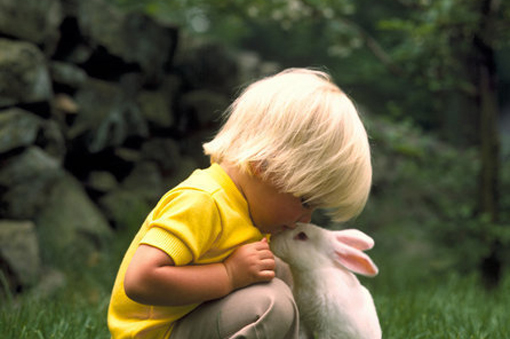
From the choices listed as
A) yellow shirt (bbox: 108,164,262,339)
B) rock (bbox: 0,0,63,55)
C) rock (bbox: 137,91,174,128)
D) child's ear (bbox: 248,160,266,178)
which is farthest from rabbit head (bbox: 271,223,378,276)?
rock (bbox: 137,91,174,128)

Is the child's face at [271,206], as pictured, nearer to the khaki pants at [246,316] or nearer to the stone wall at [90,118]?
the khaki pants at [246,316]

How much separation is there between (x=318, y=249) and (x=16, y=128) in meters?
2.26

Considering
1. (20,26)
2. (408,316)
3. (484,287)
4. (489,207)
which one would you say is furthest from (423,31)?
(20,26)

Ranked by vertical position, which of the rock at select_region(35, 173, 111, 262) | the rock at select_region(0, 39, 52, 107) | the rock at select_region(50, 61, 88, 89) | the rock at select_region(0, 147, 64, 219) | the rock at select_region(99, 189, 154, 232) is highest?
the rock at select_region(0, 39, 52, 107)

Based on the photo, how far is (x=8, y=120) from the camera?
3.16 meters

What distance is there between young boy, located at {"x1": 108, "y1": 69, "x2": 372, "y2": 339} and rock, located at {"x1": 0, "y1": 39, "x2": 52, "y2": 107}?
77.3 inches

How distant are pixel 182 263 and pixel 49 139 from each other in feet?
8.43

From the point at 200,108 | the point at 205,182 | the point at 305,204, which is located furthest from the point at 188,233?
the point at 200,108

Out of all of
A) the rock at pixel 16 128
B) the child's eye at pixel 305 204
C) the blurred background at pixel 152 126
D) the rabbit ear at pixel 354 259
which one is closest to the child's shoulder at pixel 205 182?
the child's eye at pixel 305 204

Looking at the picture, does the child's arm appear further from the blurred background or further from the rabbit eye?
the blurred background

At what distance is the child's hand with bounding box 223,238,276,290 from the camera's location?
5.05 feet

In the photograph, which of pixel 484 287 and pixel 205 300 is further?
pixel 484 287

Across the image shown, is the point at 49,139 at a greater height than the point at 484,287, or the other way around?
the point at 49,139

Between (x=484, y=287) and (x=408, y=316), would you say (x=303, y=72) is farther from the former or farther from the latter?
(x=484, y=287)
